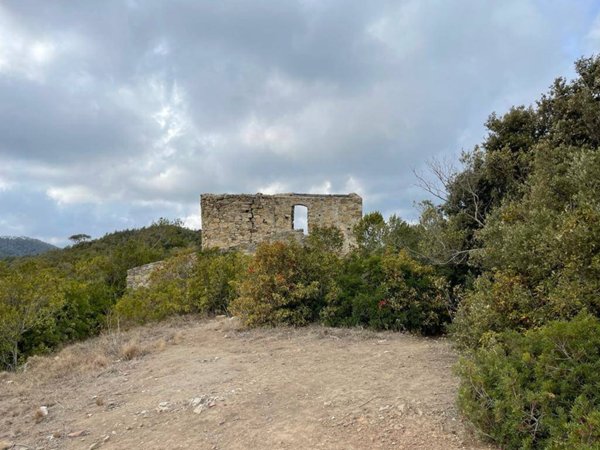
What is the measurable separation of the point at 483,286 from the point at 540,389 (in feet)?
8.26

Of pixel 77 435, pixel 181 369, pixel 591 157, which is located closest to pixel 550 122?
pixel 591 157

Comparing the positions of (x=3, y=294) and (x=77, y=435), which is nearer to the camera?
(x=77, y=435)

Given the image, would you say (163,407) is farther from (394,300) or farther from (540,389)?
(394,300)

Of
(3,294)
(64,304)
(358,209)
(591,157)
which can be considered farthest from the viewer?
(358,209)

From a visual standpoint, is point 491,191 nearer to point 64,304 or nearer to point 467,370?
point 467,370

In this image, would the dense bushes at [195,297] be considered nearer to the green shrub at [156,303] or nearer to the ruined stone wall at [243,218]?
the green shrub at [156,303]

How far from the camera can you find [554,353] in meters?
3.35

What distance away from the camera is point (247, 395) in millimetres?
4918

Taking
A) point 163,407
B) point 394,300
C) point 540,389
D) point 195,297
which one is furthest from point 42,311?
point 540,389

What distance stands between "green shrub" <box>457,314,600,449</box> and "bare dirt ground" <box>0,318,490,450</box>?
0.98 feet

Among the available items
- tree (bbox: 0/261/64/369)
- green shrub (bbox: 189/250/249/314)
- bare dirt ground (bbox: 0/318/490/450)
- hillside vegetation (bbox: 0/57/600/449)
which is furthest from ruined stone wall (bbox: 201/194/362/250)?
bare dirt ground (bbox: 0/318/490/450)

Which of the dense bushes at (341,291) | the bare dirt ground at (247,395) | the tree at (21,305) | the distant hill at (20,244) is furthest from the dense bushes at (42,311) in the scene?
the distant hill at (20,244)

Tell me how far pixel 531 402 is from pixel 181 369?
435 cm

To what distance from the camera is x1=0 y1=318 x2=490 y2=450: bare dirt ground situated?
12.9 ft
